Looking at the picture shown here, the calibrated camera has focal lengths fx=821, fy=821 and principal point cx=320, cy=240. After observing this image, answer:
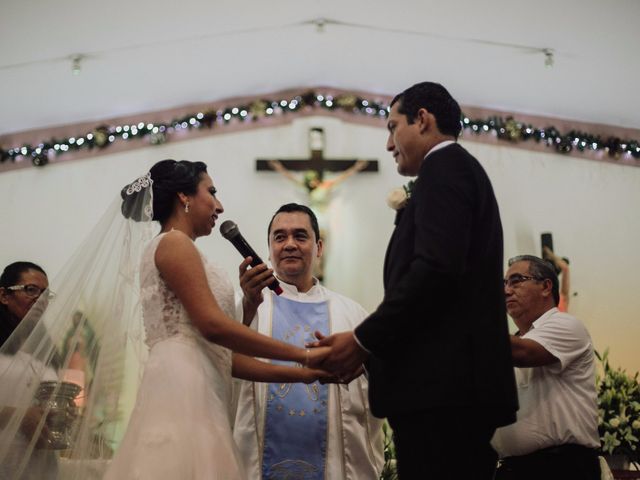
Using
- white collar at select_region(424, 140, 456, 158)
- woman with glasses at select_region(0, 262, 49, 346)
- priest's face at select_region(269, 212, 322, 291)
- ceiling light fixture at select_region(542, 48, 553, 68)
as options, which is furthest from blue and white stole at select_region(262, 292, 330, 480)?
ceiling light fixture at select_region(542, 48, 553, 68)

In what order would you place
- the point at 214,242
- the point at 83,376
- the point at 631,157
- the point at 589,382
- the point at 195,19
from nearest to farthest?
the point at 83,376, the point at 589,382, the point at 195,19, the point at 214,242, the point at 631,157

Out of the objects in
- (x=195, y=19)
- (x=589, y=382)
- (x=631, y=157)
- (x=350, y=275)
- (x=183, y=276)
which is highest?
(x=195, y=19)

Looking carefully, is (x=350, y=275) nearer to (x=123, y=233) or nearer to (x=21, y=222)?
(x=21, y=222)

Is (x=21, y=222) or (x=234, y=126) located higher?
(x=234, y=126)

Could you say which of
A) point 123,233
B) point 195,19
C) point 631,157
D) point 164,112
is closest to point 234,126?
point 164,112

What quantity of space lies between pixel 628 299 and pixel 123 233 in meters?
5.62

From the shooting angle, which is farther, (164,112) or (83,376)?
(164,112)

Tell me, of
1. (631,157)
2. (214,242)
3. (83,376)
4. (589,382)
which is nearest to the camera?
(83,376)

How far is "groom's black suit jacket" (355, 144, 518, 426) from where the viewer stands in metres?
2.38

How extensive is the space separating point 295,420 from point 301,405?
82 mm

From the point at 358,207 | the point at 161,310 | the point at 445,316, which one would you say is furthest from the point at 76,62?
the point at 445,316

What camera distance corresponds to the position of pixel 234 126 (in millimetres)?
7723

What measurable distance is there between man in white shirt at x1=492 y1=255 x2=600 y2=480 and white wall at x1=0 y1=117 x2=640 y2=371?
3.72 meters

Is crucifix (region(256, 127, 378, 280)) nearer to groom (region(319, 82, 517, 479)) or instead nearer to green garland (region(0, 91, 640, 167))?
green garland (region(0, 91, 640, 167))
